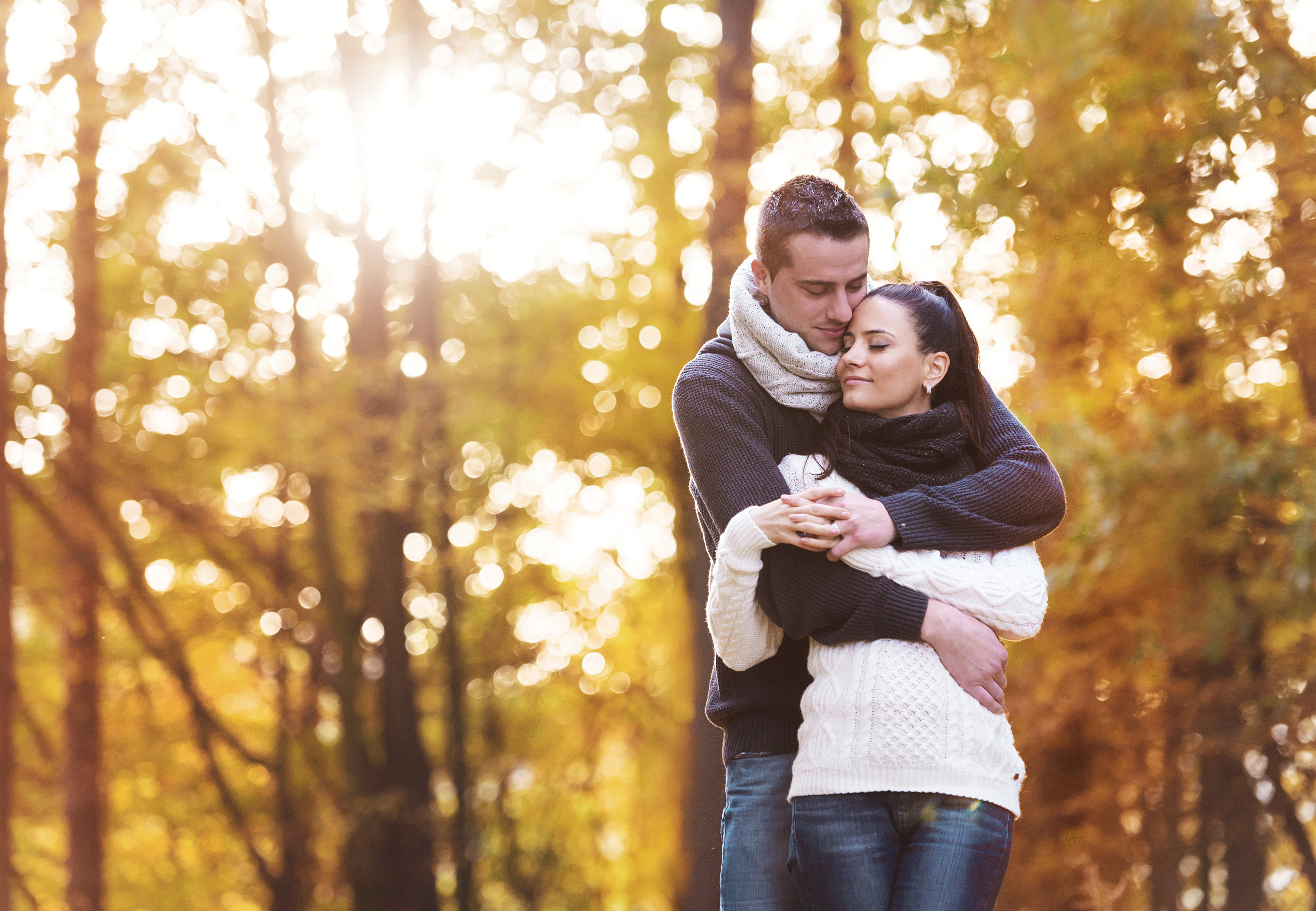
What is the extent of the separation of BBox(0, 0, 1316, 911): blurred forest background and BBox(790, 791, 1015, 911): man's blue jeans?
1.27 metres

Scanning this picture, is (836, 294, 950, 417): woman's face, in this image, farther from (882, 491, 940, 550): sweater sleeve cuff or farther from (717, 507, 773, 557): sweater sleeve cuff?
(717, 507, 773, 557): sweater sleeve cuff

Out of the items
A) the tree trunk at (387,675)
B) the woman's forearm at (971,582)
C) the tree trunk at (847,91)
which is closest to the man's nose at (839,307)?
the woman's forearm at (971,582)

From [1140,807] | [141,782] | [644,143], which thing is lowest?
[141,782]

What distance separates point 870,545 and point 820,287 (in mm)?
394

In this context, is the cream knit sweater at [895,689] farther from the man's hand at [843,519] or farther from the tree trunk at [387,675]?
the tree trunk at [387,675]

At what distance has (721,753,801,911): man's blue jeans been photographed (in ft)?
5.63

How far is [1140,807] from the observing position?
6.00 meters

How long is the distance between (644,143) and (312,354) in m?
2.74

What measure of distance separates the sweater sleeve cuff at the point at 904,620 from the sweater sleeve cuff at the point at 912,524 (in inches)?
3.4

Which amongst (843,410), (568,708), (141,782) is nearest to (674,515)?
(568,708)

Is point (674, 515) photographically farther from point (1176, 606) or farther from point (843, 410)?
point (843, 410)

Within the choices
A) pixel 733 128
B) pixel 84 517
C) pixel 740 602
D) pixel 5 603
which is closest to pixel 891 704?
pixel 740 602

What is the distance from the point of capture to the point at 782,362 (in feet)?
5.65

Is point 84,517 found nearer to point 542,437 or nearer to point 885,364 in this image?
point 542,437
